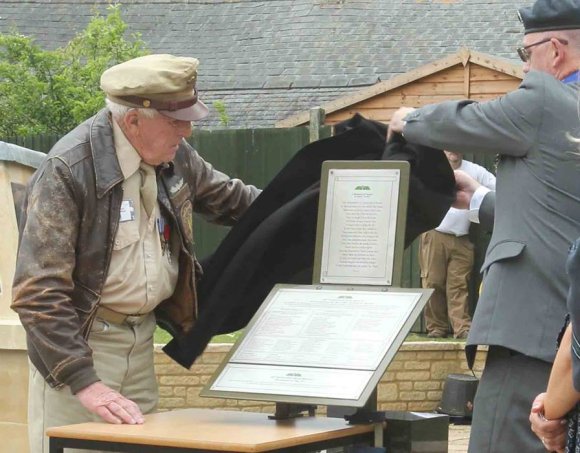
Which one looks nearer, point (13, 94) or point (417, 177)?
point (417, 177)

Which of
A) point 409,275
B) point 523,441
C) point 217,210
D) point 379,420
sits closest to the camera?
point 523,441

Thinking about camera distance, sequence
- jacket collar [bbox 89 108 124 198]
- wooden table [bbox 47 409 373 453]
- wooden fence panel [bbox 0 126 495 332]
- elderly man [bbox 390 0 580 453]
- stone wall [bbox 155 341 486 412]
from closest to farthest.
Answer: wooden table [bbox 47 409 373 453] < elderly man [bbox 390 0 580 453] < jacket collar [bbox 89 108 124 198] < stone wall [bbox 155 341 486 412] < wooden fence panel [bbox 0 126 495 332]

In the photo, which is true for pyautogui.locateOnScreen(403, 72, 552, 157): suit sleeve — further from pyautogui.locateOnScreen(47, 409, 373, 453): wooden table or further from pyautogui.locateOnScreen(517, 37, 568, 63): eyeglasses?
pyautogui.locateOnScreen(47, 409, 373, 453): wooden table

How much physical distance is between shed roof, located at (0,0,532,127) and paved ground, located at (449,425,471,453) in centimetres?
1044

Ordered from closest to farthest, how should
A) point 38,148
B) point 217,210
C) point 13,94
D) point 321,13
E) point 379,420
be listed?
1. point 379,420
2. point 217,210
3. point 38,148
4. point 13,94
5. point 321,13

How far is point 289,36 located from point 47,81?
231 inches

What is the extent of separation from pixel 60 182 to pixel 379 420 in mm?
1406

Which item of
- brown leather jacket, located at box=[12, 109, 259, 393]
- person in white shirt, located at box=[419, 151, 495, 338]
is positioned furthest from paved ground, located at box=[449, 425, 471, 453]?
brown leather jacket, located at box=[12, 109, 259, 393]

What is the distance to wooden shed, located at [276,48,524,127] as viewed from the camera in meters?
16.3

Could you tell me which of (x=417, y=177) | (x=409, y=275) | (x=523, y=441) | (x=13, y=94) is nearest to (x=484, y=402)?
(x=523, y=441)

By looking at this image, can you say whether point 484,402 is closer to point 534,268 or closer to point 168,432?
point 534,268

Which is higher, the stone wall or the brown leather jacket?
the brown leather jacket

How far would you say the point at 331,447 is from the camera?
14.7 ft

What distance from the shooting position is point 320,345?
4.64m
